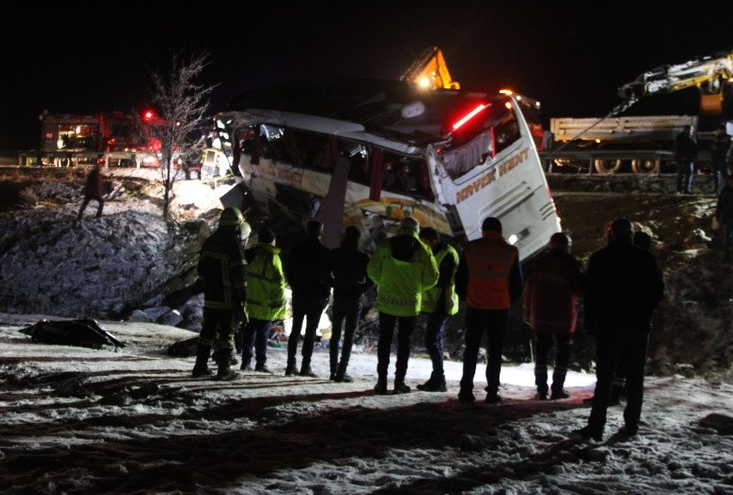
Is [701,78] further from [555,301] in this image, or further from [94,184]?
[94,184]

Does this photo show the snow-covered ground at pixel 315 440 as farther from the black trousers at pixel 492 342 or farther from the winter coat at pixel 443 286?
the winter coat at pixel 443 286

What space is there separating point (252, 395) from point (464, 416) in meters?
1.75

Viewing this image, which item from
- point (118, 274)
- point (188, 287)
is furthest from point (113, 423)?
point (118, 274)

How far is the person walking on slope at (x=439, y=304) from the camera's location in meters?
6.25

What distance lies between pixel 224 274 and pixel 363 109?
16.9 feet

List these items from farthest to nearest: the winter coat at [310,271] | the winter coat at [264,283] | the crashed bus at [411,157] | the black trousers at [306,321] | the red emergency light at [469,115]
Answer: the crashed bus at [411,157]
the red emergency light at [469,115]
the winter coat at [264,283]
the black trousers at [306,321]
the winter coat at [310,271]

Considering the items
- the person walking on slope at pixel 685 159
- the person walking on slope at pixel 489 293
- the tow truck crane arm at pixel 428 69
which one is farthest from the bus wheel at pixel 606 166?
the person walking on slope at pixel 489 293

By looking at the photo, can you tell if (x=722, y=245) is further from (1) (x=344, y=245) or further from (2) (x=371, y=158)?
(1) (x=344, y=245)

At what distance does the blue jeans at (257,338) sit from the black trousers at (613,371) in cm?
371

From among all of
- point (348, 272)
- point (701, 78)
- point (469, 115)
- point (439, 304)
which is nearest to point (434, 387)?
point (439, 304)

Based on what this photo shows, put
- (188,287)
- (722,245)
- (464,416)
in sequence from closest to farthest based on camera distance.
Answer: (464,416)
(722,245)
(188,287)

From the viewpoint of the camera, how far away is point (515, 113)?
10141 mm

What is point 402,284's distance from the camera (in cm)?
585

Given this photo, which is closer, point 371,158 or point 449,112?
point 449,112
